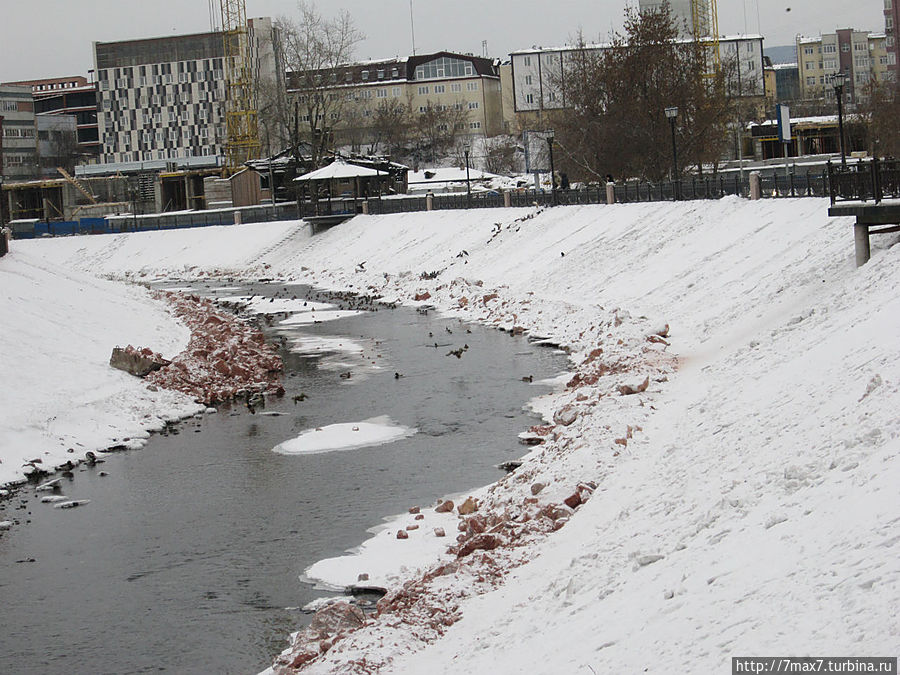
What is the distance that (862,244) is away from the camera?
20.4m

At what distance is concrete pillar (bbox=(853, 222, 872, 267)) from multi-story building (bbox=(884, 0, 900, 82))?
229 ft

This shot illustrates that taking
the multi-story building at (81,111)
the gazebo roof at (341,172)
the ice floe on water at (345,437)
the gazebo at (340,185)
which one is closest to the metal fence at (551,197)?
the gazebo at (340,185)

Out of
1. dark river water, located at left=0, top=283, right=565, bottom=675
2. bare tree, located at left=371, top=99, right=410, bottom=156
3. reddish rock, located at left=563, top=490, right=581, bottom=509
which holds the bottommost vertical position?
dark river water, located at left=0, top=283, right=565, bottom=675

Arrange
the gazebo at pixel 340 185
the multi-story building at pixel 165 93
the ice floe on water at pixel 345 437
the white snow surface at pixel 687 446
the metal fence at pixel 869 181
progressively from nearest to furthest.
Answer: the white snow surface at pixel 687 446, the ice floe on water at pixel 345 437, the metal fence at pixel 869 181, the gazebo at pixel 340 185, the multi-story building at pixel 165 93

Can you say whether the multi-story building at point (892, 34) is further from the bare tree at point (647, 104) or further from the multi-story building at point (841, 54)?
the bare tree at point (647, 104)

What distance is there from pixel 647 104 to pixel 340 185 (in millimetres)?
29712

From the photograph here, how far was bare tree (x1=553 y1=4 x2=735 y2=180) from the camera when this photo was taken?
181 ft

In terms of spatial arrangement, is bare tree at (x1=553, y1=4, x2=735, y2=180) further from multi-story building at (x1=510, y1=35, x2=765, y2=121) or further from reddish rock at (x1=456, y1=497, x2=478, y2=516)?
multi-story building at (x1=510, y1=35, x2=765, y2=121)

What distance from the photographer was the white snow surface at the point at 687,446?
26.3ft

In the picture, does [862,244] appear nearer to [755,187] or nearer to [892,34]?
[755,187]

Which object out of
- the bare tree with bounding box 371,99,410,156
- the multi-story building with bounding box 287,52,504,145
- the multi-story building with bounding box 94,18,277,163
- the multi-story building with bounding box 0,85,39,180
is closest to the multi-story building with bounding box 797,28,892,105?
the multi-story building with bounding box 287,52,504,145

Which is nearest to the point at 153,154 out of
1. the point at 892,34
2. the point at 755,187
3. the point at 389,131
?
the point at 389,131

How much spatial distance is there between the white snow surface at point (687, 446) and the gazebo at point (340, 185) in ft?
115

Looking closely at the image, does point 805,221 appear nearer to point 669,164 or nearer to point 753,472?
point 753,472
